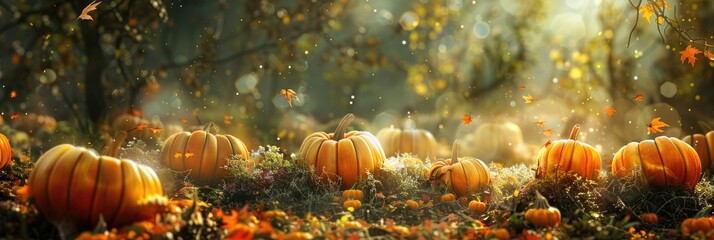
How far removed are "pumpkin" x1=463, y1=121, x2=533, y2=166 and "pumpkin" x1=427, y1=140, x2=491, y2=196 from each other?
11.1 ft

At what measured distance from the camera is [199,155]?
5668mm

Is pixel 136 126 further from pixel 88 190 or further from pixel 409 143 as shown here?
pixel 88 190

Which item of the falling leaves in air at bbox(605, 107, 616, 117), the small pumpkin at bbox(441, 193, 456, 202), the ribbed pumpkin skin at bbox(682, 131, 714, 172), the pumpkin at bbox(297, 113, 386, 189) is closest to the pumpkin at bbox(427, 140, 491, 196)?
the small pumpkin at bbox(441, 193, 456, 202)

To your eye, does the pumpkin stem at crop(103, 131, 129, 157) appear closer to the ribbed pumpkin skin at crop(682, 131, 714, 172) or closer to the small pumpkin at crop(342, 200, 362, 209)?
the small pumpkin at crop(342, 200, 362, 209)

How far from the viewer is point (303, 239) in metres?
3.77

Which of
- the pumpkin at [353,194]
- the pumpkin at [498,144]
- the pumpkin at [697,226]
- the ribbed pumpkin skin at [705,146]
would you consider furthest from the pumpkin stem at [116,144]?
the pumpkin at [498,144]

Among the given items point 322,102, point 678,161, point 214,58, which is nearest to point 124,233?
point 678,161

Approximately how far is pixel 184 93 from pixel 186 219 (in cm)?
787

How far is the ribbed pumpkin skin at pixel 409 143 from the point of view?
24.8 feet

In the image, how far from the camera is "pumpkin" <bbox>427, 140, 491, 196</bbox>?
562cm

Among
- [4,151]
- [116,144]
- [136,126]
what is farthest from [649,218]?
[136,126]

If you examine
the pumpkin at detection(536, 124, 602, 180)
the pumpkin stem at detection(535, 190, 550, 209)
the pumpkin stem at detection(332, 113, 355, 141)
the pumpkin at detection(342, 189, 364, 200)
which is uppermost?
the pumpkin stem at detection(332, 113, 355, 141)

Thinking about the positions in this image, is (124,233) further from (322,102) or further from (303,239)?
(322,102)

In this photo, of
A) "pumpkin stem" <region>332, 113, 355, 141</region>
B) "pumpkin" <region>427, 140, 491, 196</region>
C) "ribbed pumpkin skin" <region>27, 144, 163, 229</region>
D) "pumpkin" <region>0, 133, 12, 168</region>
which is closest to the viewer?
"ribbed pumpkin skin" <region>27, 144, 163, 229</region>
